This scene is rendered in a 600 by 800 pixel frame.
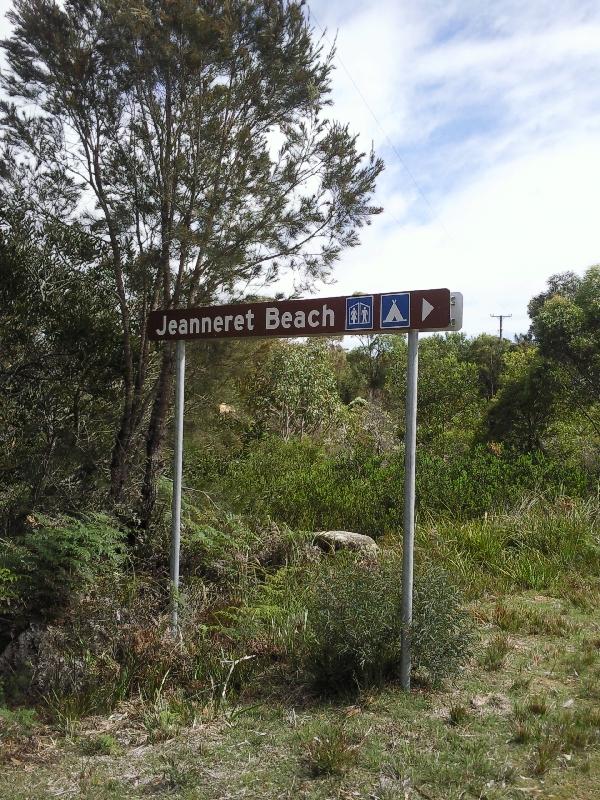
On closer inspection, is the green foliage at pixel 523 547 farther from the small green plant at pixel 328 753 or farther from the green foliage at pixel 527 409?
the green foliage at pixel 527 409

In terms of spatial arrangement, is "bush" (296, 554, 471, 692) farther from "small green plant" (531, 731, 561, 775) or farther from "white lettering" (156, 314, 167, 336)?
"white lettering" (156, 314, 167, 336)

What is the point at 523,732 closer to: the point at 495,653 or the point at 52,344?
the point at 495,653

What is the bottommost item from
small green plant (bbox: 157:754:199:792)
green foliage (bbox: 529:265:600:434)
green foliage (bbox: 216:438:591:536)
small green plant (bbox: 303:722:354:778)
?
small green plant (bbox: 157:754:199:792)

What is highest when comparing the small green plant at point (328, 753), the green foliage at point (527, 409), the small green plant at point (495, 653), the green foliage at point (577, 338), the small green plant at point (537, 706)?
the green foliage at point (577, 338)

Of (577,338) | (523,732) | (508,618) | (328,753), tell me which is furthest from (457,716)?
(577,338)

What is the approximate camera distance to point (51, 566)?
220 inches

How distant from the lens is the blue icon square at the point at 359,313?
475cm

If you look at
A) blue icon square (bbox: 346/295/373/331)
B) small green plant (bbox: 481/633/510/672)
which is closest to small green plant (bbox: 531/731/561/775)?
small green plant (bbox: 481/633/510/672)

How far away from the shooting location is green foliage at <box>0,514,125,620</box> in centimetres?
541

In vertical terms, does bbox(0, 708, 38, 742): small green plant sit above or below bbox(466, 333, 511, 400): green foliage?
below

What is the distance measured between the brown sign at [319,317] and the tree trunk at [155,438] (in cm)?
116

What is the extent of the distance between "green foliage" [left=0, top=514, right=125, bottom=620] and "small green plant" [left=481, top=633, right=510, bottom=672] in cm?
265

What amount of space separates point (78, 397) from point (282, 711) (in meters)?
4.17

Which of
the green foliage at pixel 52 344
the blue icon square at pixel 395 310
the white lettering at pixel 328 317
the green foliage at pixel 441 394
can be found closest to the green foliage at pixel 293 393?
the green foliage at pixel 441 394
